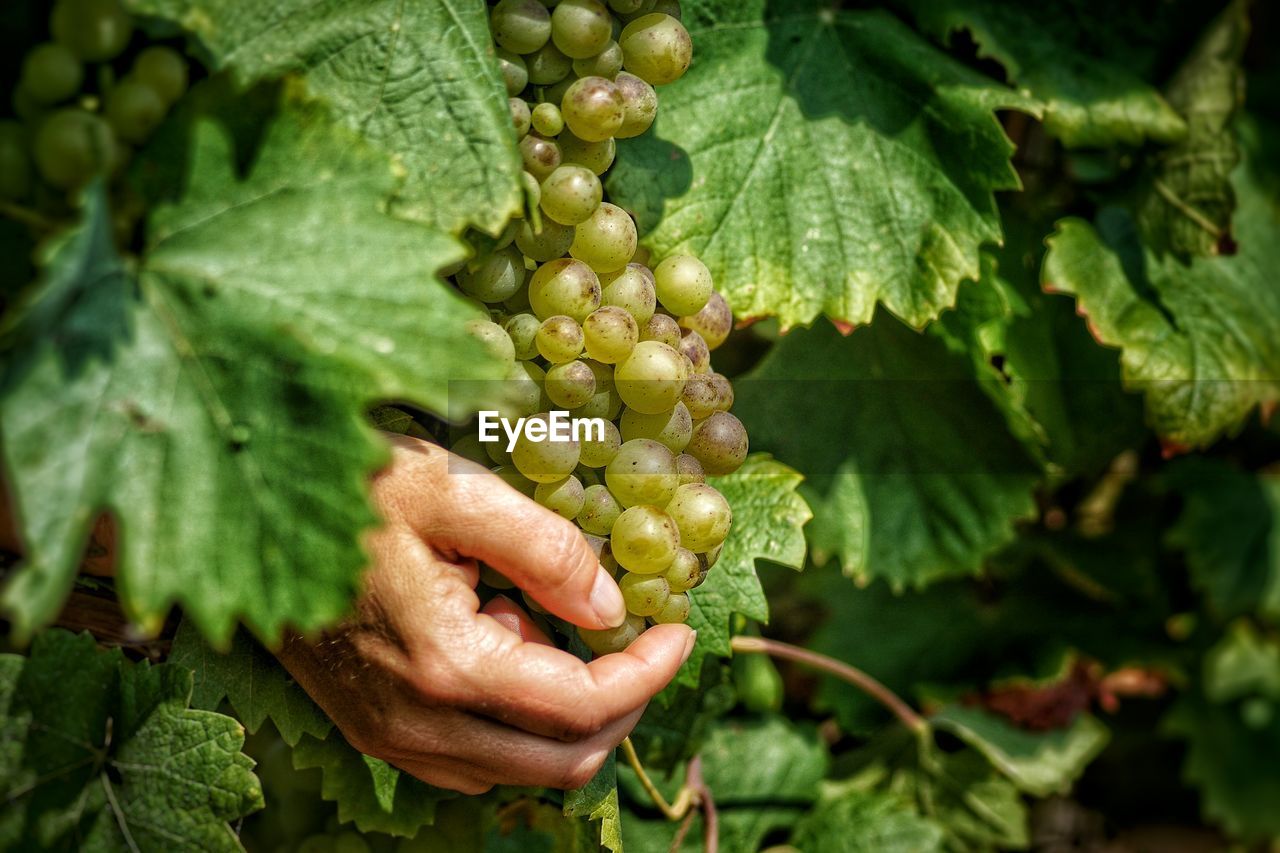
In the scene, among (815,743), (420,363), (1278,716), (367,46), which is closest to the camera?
(420,363)

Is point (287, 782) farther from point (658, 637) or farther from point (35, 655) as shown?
point (658, 637)

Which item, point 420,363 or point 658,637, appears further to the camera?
point 658,637

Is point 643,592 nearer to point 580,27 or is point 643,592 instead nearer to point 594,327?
point 594,327

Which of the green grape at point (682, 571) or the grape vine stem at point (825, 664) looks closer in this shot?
the green grape at point (682, 571)

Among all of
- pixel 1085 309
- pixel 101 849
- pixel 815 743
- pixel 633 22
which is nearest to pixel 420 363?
pixel 633 22

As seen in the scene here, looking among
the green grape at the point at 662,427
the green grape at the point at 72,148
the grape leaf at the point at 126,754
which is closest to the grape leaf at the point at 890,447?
the green grape at the point at 662,427

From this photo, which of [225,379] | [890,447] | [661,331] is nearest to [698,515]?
[661,331]

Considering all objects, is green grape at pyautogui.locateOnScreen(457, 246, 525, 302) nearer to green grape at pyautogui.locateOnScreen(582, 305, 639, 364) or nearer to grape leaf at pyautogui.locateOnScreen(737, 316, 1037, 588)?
green grape at pyautogui.locateOnScreen(582, 305, 639, 364)

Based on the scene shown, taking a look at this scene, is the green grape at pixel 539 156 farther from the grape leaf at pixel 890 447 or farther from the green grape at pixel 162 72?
the grape leaf at pixel 890 447
